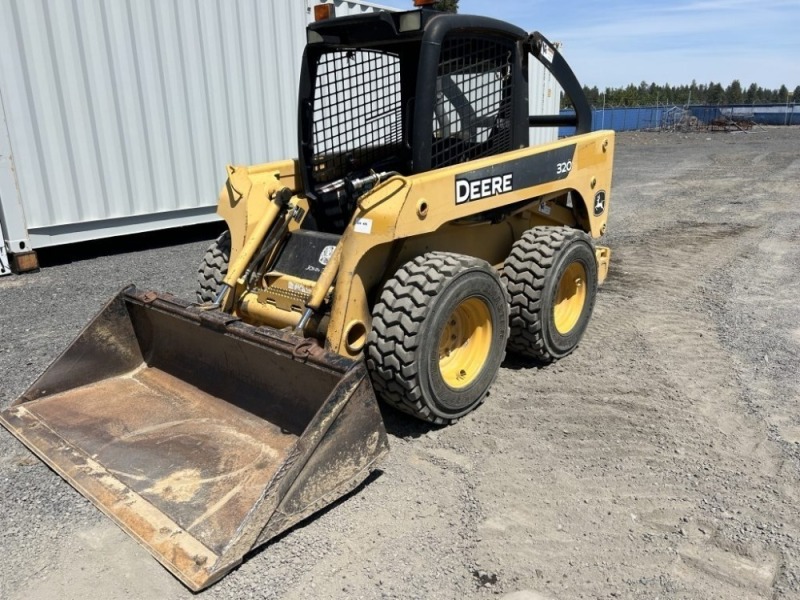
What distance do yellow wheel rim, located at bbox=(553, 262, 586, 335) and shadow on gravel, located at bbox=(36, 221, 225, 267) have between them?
17.8 ft

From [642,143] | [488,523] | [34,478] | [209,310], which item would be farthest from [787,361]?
[642,143]

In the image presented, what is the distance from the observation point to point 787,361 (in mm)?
4602

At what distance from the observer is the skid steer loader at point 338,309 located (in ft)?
9.62

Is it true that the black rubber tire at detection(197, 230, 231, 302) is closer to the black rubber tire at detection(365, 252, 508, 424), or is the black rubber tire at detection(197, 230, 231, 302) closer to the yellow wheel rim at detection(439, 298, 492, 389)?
the black rubber tire at detection(365, 252, 508, 424)

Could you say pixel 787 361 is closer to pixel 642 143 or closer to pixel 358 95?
pixel 358 95

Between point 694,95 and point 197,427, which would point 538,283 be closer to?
point 197,427

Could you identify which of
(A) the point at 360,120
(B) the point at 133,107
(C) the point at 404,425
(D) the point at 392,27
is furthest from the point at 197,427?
(B) the point at 133,107

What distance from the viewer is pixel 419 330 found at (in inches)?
131

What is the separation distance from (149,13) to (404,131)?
15.8ft

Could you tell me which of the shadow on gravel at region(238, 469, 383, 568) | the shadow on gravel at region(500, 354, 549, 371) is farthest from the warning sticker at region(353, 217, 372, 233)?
the shadow on gravel at region(500, 354, 549, 371)

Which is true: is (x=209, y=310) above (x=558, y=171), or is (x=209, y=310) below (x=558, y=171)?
below

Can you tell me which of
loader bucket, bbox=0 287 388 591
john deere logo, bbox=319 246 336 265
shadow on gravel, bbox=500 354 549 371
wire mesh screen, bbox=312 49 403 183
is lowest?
shadow on gravel, bbox=500 354 549 371

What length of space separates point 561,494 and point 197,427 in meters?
1.84

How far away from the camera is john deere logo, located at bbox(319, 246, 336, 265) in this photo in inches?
152
